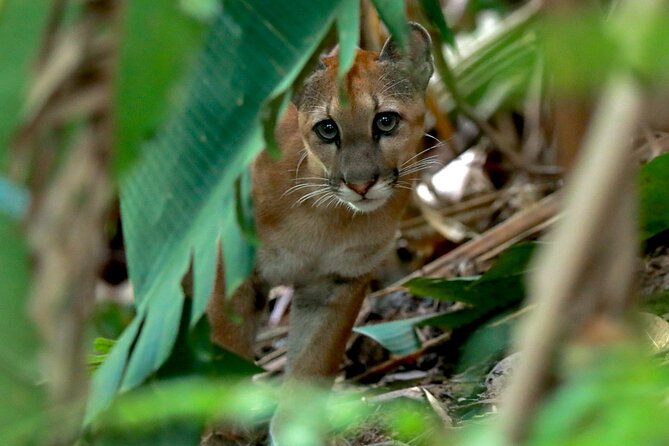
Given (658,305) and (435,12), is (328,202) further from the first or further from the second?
(658,305)

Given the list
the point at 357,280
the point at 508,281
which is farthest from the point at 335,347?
the point at 508,281

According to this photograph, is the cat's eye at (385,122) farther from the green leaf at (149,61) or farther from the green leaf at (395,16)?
the green leaf at (149,61)

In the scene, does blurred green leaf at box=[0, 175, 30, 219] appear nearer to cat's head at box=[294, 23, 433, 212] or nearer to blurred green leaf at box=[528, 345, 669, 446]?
blurred green leaf at box=[528, 345, 669, 446]

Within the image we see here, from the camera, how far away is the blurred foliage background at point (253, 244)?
0.73 metres

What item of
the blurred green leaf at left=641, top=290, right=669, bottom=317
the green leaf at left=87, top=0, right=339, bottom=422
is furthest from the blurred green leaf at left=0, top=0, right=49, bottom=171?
the blurred green leaf at left=641, top=290, right=669, bottom=317

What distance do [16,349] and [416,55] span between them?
8.45 feet

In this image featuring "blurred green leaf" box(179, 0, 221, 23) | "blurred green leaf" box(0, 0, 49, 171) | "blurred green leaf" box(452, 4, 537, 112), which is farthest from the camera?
"blurred green leaf" box(452, 4, 537, 112)

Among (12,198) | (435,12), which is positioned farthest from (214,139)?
(435,12)

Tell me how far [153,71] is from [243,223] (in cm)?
78

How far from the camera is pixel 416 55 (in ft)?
11.8

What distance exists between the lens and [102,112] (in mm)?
1095

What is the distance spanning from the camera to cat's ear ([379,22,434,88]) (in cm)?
357

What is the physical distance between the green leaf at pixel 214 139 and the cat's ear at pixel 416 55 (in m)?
1.59

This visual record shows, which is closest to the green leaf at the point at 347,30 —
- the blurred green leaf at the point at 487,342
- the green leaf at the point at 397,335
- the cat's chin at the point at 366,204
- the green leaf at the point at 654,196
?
the cat's chin at the point at 366,204
